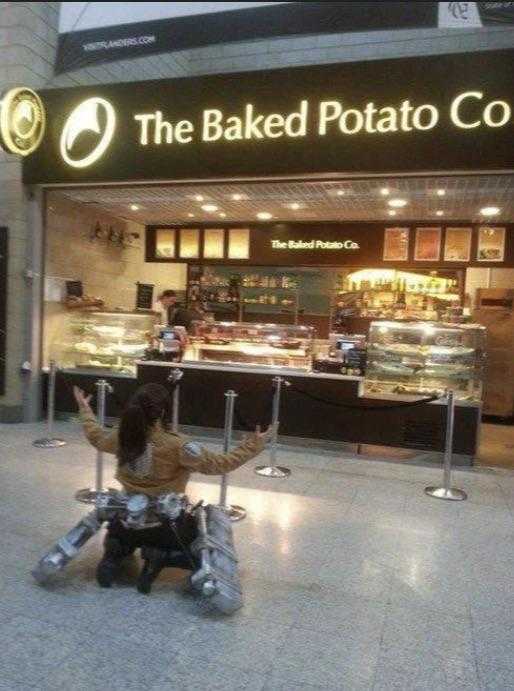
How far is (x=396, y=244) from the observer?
30.1ft

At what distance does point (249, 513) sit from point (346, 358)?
2899 millimetres

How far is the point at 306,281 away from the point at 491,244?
349 centimetres

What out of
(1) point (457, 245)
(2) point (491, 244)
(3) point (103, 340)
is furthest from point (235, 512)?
(2) point (491, 244)

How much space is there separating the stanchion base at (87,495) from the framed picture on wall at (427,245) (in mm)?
6524

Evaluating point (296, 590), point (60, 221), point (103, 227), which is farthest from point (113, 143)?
point (296, 590)

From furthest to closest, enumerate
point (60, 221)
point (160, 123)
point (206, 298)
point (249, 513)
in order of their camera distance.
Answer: point (206, 298)
point (60, 221)
point (160, 123)
point (249, 513)

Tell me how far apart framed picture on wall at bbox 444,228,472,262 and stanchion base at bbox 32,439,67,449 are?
21.9ft

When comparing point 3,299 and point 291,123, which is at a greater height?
point 291,123

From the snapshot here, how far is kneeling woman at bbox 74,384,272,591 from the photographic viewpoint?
3.31 metres

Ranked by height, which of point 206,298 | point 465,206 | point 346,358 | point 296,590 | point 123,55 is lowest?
point 296,590

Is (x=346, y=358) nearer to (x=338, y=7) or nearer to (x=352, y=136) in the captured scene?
(x=352, y=136)

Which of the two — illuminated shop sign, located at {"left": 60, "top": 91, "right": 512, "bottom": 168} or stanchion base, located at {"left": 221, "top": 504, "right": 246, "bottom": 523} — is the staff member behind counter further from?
stanchion base, located at {"left": 221, "top": 504, "right": 246, "bottom": 523}

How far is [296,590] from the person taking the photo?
3.44m

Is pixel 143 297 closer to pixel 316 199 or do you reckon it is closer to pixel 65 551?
pixel 316 199
